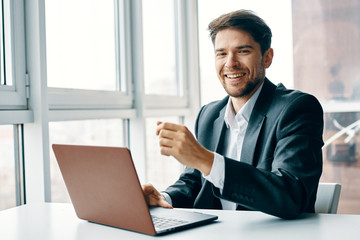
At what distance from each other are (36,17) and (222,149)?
1.00m

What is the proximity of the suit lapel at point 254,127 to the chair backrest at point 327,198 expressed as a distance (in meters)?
0.30

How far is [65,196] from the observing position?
220 centimetres

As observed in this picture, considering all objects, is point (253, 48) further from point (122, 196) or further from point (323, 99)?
point (323, 99)

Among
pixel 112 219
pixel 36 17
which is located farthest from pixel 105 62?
pixel 112 219

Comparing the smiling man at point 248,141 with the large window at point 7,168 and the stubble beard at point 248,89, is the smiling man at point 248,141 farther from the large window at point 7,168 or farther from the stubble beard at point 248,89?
the large window at point 7,168

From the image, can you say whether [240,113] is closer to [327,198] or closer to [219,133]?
[219,133]

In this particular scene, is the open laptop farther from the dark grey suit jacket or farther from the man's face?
the man's face

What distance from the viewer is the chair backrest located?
1643 mm

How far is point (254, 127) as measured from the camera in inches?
65.6

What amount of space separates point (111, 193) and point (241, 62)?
0.96 metres

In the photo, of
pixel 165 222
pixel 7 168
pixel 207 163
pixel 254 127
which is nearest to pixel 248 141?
pixel 254 127

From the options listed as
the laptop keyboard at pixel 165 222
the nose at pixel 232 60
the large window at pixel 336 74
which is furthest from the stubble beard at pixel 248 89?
the large window at pixel 336 74

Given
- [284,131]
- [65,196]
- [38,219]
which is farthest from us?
[65,196]

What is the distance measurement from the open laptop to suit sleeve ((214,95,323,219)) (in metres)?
0.14
